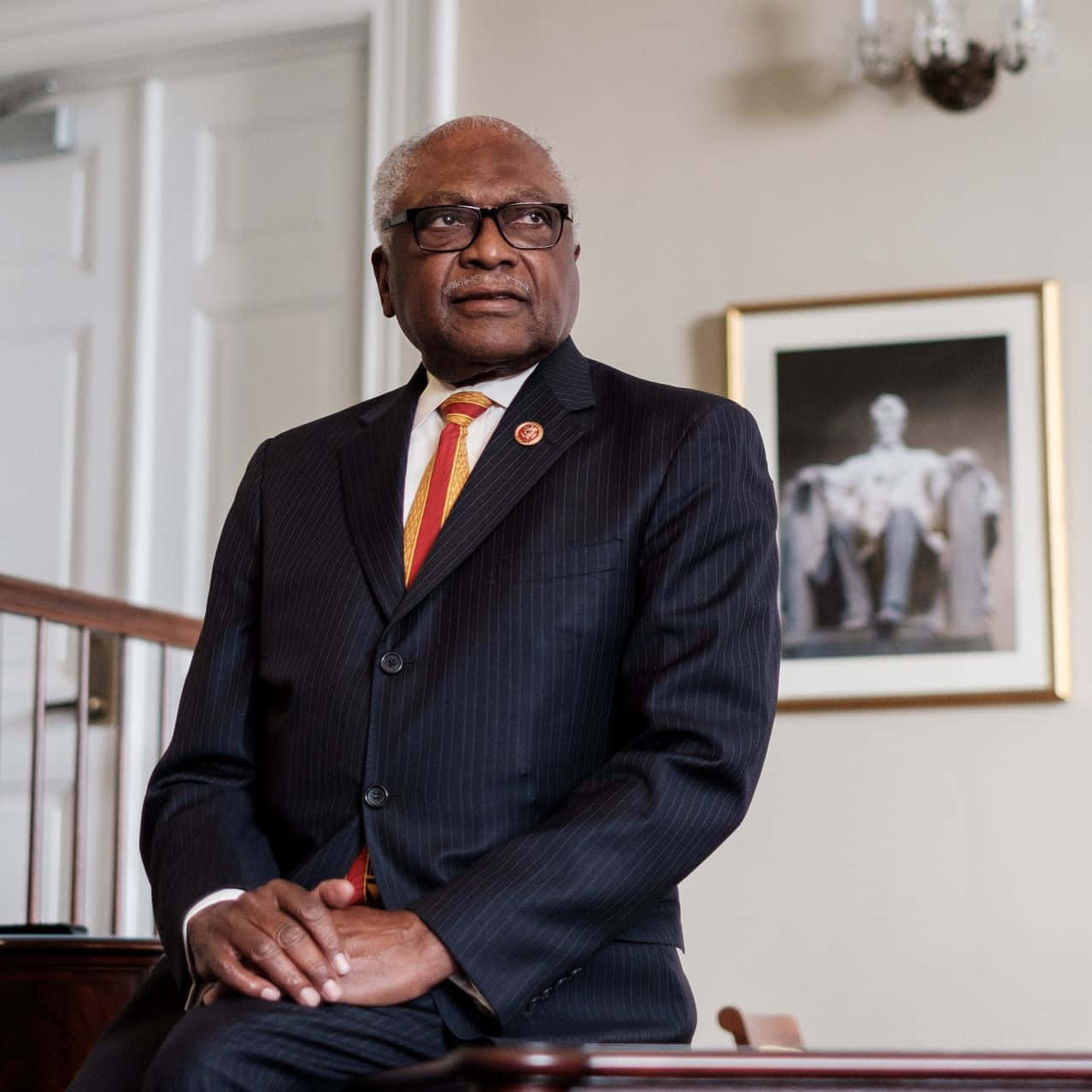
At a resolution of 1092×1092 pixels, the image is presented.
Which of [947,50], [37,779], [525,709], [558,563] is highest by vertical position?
[947,50]

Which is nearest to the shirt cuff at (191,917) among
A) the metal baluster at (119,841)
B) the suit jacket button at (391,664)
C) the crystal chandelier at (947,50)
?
the suit jacket button at (391,664)

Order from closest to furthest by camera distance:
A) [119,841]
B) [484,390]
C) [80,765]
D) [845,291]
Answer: [484,390], [80,765], [119,841], [845,291]

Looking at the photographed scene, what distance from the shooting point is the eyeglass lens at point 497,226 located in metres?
2.11

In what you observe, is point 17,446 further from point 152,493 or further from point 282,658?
point 282,658

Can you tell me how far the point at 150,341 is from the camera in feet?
16.3

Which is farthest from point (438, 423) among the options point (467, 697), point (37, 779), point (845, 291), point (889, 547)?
point (845, 291)

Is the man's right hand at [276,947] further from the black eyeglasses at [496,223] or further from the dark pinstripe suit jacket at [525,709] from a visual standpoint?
the black eyeglasses at [496,223]

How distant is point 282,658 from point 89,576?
301 cm

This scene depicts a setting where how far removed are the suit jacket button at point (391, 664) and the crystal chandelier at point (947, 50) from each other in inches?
113

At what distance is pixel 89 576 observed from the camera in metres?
4.86

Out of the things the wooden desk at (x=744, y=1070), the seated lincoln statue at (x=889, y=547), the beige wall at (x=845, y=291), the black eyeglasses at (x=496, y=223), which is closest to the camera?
the wooden desk at (x=744, y=1070)

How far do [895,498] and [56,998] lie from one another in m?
2.31

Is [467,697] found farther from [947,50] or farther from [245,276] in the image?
[245,276]

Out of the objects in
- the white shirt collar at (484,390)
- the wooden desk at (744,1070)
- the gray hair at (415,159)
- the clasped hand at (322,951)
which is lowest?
the wooden desk at (744,1070)
